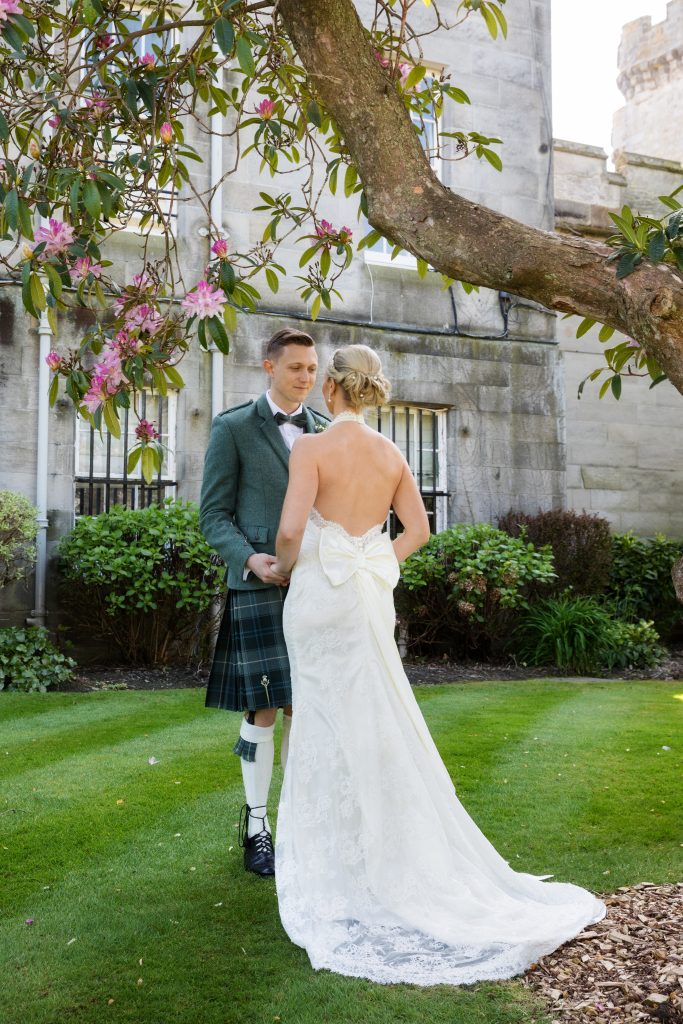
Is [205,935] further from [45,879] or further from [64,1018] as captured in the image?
[45,879]

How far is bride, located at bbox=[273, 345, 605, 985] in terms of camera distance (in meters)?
3.12

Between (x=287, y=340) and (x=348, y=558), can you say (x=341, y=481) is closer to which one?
(x=348, y=558)

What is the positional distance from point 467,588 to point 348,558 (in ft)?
21.0

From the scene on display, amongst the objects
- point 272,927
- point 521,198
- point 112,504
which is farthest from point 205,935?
point 521,198

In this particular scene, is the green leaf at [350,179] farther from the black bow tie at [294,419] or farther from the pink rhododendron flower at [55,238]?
the pink rhododendron flower at [55,238]

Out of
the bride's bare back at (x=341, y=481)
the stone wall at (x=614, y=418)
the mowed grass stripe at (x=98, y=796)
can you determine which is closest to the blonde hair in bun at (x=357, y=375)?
the bride's bare back at (x=341, y=481)

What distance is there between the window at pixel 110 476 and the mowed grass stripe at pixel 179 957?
255 inches

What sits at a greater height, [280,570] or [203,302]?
[203,302]

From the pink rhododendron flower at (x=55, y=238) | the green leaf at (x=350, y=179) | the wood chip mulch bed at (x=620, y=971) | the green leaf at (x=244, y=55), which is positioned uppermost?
the green leaf at (x=350, y=179)

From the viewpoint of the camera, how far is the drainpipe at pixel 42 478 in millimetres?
9531

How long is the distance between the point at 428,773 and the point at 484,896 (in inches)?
18.1

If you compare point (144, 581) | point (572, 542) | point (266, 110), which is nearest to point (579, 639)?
point (572, 542)

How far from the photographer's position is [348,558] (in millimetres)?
3703

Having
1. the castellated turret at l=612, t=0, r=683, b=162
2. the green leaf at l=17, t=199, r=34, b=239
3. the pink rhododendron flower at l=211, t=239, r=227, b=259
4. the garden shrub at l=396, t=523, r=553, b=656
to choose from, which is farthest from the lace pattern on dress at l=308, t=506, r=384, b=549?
the castellated turret at l=612, t=0, r=683, b=162
